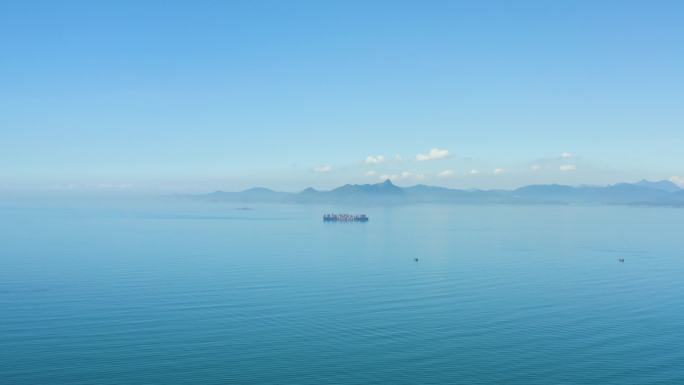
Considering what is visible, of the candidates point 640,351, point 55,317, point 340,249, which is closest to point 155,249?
point 340,249

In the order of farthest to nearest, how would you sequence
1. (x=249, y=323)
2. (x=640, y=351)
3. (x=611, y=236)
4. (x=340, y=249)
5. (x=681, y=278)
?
(x=611, y=236), (x=340, y=249), (x=681, y=278), (x=249, y=323), (x=640, y=351)

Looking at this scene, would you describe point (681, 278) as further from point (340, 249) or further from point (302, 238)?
point (302, 238)

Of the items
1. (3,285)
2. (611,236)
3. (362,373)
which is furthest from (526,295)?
(611,236)

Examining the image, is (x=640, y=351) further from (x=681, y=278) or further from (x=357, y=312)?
(x=681, y=278)

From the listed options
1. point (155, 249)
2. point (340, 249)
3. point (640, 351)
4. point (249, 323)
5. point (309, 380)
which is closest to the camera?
point (309, 380)

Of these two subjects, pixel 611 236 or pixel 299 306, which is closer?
pixel 299 306

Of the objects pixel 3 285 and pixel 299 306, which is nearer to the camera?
pixel 299 306
